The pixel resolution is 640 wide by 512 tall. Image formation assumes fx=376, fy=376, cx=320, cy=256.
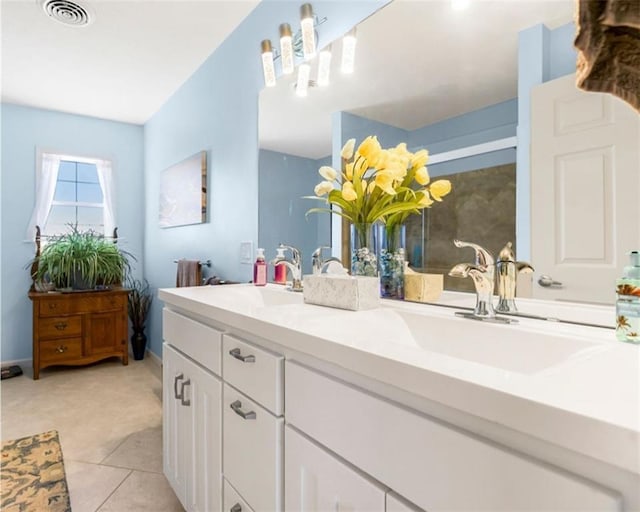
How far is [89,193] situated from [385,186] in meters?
3.57

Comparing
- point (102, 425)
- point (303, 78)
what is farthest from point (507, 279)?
point (102, 425)

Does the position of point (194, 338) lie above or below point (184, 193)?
below

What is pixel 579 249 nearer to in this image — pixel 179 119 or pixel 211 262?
pixel 211 262

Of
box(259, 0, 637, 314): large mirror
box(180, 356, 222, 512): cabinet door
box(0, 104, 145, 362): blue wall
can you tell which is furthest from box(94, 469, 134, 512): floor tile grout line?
box(0, 104, 145, 362): blue wall

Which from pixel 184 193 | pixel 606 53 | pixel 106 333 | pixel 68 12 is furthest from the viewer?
pixel 106 333

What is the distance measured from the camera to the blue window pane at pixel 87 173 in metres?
3.66

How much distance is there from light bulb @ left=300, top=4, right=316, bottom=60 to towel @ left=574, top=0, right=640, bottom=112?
1.40 metres

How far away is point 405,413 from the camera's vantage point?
0.55 m

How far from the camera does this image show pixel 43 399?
262cm

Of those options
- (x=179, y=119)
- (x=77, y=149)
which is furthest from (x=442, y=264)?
(x=77, y=149)

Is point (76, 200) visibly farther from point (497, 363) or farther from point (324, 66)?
point (497, 363)

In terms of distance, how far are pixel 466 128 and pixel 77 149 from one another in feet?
12.2

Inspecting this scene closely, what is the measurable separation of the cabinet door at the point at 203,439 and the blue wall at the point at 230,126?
870 millimetres

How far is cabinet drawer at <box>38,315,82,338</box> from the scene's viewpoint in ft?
9.89
